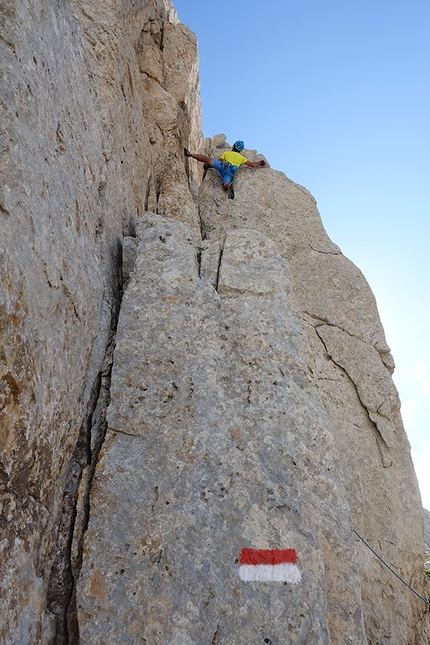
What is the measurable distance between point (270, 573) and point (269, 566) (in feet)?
0.17

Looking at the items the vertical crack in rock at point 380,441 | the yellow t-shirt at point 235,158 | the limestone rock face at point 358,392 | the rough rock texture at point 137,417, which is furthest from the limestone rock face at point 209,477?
the yellow t-shirt at point 235,158

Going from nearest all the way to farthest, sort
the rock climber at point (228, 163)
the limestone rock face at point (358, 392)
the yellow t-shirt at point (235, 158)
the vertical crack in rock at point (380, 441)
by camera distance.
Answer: the limestone rock face at point (358, 392) → the vertical crack in rock at point (380, 441) → the rock climber at point (228, 163) → the yellow t-shirt at point (235, 158)

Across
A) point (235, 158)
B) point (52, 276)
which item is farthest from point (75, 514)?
point (235, 158)

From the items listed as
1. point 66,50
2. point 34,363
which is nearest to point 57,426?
point 34,363

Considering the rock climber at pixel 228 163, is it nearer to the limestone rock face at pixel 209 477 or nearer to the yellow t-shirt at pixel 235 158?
the yellow t-shirt at pixel 235 158

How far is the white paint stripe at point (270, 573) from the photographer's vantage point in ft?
11.2

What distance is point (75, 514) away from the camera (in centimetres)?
363

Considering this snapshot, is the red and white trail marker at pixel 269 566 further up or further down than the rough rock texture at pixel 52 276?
further down

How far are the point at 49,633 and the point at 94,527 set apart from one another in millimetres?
766

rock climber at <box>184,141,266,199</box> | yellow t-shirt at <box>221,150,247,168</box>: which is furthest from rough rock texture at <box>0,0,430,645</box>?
yellow t-shirt at <box>221,150,247,168</box>

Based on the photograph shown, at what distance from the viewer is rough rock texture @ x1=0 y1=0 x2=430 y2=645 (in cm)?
A: 309

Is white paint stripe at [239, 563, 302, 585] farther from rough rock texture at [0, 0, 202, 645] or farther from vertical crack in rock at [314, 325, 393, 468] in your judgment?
vertical crack in rock at [314, 325, 393, 468]

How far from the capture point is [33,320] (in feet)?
10.2

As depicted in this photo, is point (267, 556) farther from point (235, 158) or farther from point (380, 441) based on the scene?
point (235, 158)
